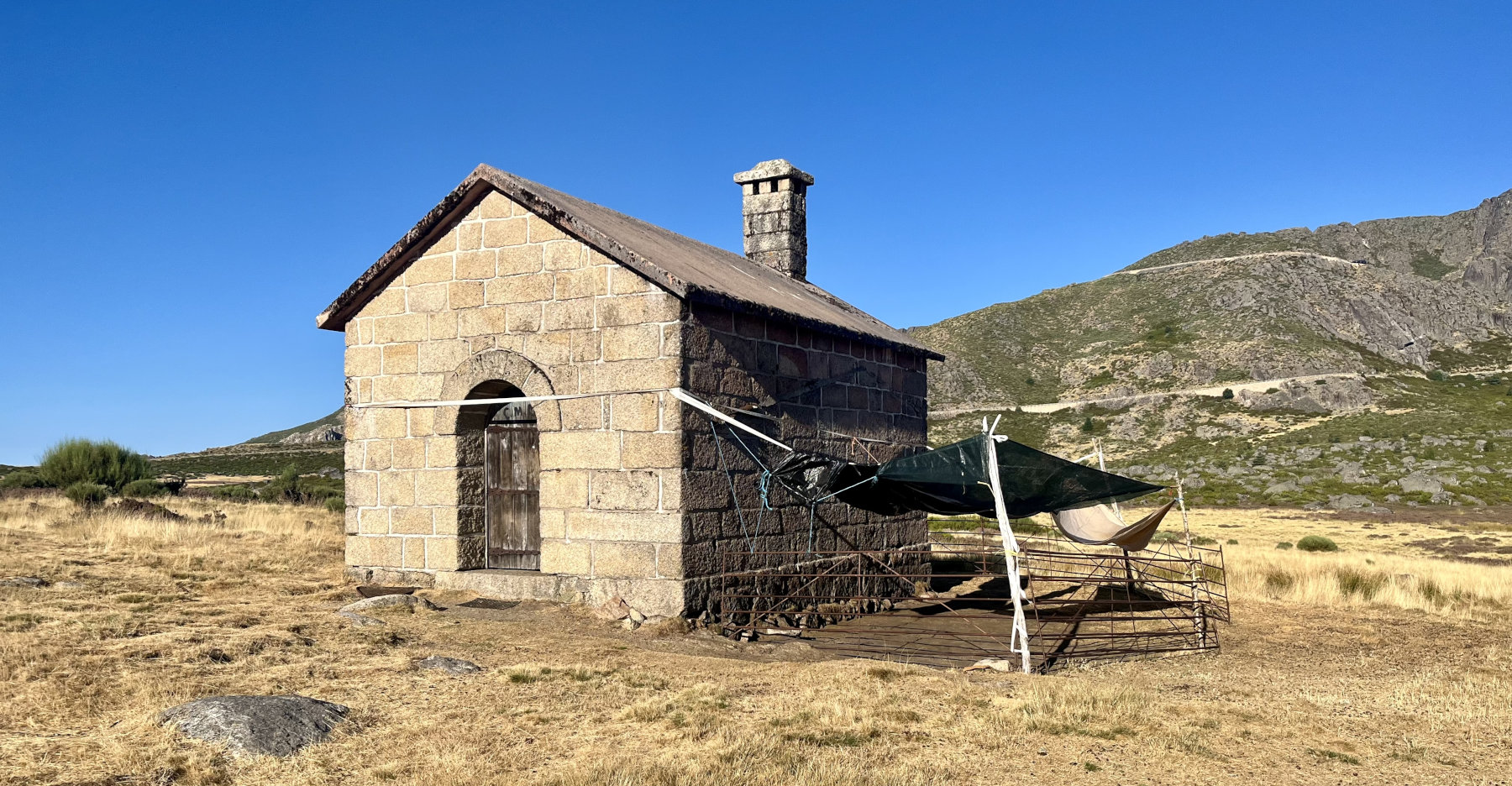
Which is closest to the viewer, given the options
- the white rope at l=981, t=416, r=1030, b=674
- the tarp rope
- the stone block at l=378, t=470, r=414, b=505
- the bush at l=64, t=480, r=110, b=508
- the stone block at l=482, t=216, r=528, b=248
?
the white rope at l=981, t=416, r=1030, b=674

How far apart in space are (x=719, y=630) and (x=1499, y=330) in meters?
79.7

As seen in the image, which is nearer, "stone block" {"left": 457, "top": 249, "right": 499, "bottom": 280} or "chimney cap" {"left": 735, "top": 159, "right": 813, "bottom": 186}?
"stone block" {"left": 457, "top": 249, "right": 499, "bottom": 280}

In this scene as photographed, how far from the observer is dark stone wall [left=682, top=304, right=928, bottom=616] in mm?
10672

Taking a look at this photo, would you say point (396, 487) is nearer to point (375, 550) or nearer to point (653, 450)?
point (375, 550)

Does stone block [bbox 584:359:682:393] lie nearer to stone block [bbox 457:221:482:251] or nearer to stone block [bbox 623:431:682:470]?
stone block [bbox 623:431:682:470]

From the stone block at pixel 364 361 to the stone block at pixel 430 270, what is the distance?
3.11 feet

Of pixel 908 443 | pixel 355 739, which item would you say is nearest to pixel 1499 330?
pixel 908 443

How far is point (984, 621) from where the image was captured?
496 inches

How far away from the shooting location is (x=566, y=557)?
36.2 ft

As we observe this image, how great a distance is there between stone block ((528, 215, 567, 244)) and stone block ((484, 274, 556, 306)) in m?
0.38

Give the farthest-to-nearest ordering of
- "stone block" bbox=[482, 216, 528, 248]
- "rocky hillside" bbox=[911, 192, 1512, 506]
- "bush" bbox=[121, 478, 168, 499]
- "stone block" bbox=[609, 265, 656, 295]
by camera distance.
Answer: "rocky hillside" bbox=[911, 192, 1512, 506] → "bush" bbox=[121, 478, 168, 499] → "stone block" bbox=[482, 216, 528, 248] → "stone block" bbox=[609, 265, 656, 295]

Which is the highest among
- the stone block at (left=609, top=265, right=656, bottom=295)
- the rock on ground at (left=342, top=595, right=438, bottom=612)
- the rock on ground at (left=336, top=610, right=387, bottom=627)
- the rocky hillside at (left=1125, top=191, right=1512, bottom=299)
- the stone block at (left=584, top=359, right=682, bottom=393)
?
the rocky hillside at (left=1125, top=191, right=1512, bottom=299)

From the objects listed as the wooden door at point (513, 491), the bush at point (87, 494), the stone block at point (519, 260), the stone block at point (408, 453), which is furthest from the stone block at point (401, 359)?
the bush at point (87, 494)

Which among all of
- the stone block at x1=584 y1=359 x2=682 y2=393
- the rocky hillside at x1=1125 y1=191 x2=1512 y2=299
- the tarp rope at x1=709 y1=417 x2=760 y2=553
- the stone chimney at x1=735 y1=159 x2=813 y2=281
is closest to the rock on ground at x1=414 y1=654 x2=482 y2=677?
the stone block at x1=584 y1=359 x2=682 y2=393
